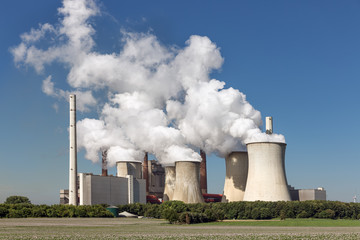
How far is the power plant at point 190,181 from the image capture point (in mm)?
61406

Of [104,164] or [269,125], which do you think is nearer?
[269,125]

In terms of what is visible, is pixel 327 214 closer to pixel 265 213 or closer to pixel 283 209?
pixel 283 209

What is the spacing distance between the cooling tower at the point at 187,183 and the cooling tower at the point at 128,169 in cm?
1489

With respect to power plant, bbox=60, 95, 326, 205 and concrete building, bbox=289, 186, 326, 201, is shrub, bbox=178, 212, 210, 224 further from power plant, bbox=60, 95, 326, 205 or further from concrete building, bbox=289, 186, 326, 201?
concrete building, bbox=289, 186, 326, 201

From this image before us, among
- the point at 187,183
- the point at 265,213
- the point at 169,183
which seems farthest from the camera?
the point at 169,183

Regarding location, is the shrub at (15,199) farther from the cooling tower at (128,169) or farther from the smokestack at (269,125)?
the smokestack at (269,125)

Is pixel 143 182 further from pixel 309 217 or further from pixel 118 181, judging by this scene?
pixel 309 217

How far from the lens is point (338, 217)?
63.3 metres

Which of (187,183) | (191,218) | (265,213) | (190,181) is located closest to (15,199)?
(187,183)

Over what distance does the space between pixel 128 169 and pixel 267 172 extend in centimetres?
3109

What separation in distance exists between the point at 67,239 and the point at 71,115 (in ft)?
169

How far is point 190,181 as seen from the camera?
72.7 metres

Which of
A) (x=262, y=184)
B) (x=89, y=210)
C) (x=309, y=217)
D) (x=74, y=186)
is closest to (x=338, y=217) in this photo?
(x=309, y=217)

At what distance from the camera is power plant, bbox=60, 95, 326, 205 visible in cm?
6141
